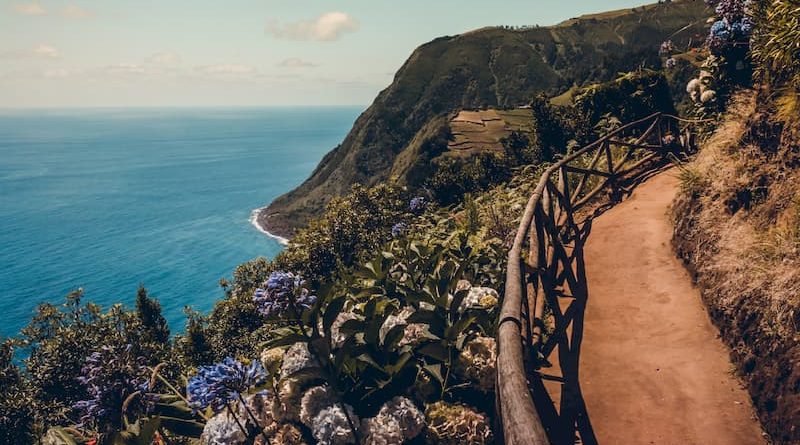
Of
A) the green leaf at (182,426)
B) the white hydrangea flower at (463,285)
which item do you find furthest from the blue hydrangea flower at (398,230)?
the green leaf at (182,426)

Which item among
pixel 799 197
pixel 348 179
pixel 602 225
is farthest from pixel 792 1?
pixel 348 179

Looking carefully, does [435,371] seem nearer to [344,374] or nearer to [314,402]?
[344,374]

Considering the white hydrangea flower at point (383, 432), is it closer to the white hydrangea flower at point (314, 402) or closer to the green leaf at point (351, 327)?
the white hydrangea flower at point (314, 402)

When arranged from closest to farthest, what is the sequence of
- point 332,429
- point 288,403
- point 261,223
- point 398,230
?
point 332,429 < point 288,403 < point 398,230 < point 261,223

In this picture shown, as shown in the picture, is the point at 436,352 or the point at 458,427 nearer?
the point at 458,427

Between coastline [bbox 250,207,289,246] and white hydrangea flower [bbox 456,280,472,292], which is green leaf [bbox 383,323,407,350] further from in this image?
coastline [bbox 250,207,289,246]

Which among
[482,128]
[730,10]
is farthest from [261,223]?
[730,10]

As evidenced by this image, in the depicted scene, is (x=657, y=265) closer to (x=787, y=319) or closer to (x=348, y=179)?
(x=787, y=319)
